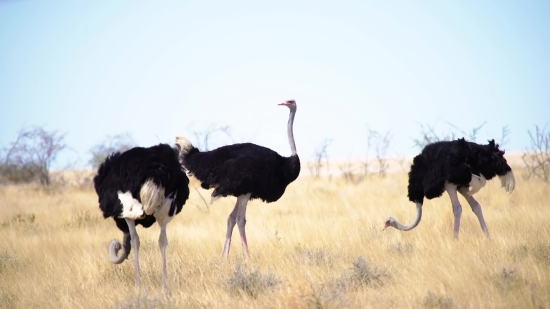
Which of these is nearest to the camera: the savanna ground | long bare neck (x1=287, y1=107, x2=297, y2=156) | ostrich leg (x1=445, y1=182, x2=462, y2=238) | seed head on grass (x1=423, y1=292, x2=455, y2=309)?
seed head on grass (x1=423, y1=292, x2=455, y2=309)

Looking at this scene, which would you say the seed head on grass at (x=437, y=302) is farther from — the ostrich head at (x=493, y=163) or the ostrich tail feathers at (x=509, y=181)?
the ostrich tail feathers at (x=509, y=181)

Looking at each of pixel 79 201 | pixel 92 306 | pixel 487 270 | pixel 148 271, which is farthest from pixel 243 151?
pixel 79 201

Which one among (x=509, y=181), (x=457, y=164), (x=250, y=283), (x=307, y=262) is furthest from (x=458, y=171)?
(x=250, y=283)

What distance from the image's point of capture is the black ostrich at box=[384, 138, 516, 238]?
7.22m

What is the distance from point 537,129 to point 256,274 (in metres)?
11.3

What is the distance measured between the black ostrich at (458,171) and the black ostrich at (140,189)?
10.7ft

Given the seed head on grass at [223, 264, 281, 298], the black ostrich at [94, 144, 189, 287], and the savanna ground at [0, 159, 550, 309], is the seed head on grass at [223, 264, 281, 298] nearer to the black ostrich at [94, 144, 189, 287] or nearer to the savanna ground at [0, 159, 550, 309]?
the savanna ground at [0, 159, 550, 309]

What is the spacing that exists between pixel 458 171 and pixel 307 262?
240 centimetres

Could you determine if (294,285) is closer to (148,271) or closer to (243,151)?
(148,271)

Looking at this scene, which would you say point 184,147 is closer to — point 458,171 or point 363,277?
point 363,277

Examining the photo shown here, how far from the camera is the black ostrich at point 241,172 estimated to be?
23.1 feet

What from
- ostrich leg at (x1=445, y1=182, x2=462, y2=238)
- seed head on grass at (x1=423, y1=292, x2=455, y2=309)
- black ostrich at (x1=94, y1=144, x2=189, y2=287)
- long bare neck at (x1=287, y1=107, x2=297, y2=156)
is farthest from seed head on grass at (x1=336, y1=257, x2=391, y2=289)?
long bare neck at (x1=287, y1=107, x2=297, y2=156)

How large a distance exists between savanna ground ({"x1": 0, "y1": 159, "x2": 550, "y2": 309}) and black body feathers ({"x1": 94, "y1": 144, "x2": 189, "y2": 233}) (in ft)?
2.73

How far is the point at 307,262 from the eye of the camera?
19.7 ft
